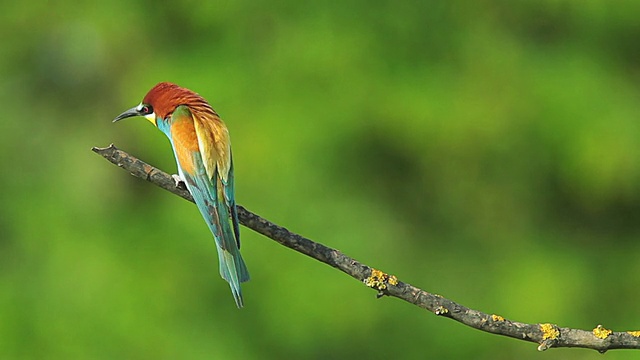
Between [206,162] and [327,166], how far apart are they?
248cm

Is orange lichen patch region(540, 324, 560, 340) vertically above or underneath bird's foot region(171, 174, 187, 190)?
underneath

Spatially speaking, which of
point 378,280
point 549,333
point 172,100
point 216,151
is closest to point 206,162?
Result: point 216,151

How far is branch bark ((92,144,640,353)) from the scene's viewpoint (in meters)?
1.77

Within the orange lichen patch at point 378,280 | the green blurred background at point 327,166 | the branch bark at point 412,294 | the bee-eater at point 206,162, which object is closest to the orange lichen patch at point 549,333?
the branch bark at point 412,294

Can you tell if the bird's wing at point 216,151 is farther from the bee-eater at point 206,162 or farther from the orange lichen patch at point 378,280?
the orange lichen patch at point 378,280

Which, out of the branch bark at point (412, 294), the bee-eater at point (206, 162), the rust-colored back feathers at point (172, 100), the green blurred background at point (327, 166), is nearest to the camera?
the branch bark at point (412, 294)

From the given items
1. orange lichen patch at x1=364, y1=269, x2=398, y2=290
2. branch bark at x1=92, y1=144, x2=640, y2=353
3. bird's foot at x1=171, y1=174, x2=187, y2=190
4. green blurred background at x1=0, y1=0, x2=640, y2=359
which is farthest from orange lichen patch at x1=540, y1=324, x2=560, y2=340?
green blurred background at x1=0, y1=0, x2=640, y2=359

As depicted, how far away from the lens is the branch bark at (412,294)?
1766mm

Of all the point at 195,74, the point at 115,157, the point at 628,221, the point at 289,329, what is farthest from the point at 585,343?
the point at 628,221

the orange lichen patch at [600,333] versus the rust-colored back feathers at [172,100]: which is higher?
the rust-colored back feathers at [172,100]

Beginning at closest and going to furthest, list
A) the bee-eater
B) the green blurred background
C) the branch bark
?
1. the branch bark
2. the bee-eater
3. the green blurred background

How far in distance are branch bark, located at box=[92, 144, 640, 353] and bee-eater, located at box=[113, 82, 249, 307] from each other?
7cm

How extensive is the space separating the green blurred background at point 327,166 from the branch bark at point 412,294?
7.23 feet

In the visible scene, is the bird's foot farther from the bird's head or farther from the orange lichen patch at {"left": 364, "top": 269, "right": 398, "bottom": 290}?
the orange lichen patch at {"left": 364, "top": 269, "right": 398, "bottom": 290}
